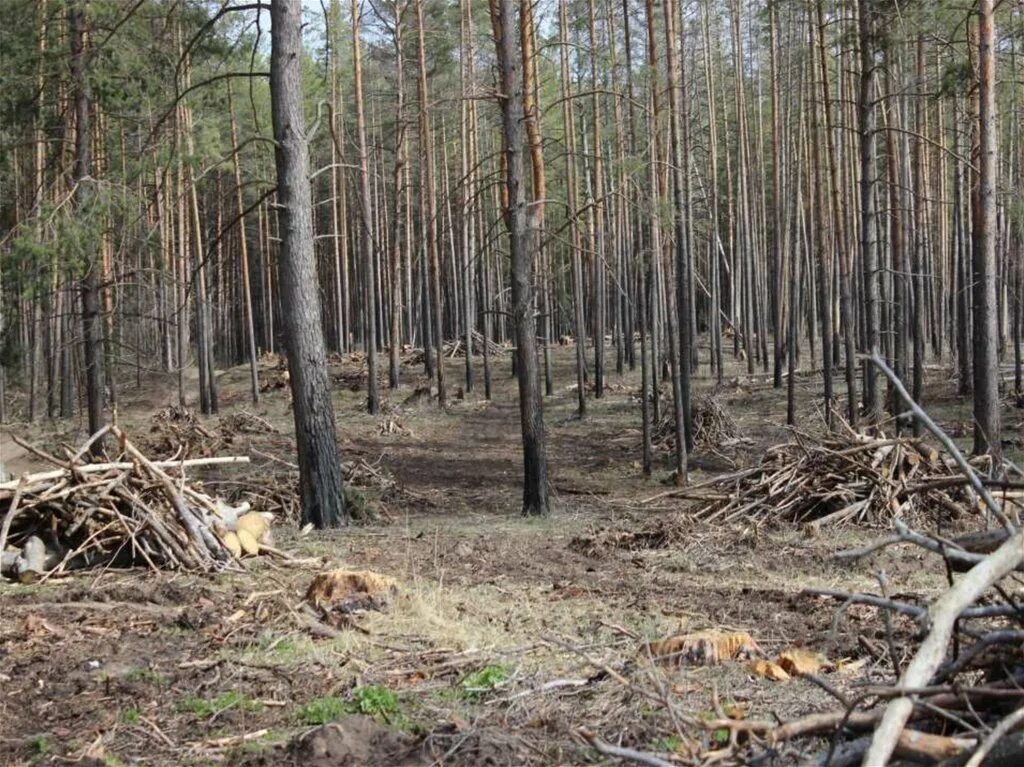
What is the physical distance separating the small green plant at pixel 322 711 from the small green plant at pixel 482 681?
0.56 metres

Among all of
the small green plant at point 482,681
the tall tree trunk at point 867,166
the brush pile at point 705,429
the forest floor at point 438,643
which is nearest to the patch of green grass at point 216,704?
the forest floor at point 438,643

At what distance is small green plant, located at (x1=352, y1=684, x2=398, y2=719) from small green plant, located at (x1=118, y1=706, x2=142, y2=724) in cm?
98

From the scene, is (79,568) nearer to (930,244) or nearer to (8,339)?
(8,339)

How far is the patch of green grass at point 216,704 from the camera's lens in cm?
510

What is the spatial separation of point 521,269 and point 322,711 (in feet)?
27.3

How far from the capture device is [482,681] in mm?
5250

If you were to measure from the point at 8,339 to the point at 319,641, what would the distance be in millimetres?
17872

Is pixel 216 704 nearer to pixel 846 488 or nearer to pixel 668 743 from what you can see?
pixel 668 743

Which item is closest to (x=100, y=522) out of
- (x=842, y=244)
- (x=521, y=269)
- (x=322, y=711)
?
(x=322, y=711)

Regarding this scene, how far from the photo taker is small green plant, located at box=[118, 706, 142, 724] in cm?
498

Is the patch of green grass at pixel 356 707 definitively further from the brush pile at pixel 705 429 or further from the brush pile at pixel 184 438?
the brush pile at pixel 705 429

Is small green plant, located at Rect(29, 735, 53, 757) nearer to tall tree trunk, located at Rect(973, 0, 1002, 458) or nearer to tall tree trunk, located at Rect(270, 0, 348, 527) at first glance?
tall tree trunk, located at Rect(270, 0, 348, 527)

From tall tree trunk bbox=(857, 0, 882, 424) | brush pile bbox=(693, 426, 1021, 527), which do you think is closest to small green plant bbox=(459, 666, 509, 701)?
brush pile bbox=(693, 426, 1021, 527)

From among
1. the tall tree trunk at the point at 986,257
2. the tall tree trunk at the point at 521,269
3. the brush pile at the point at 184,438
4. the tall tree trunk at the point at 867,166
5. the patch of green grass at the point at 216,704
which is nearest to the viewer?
the patch of green grass at the point at 216,704
